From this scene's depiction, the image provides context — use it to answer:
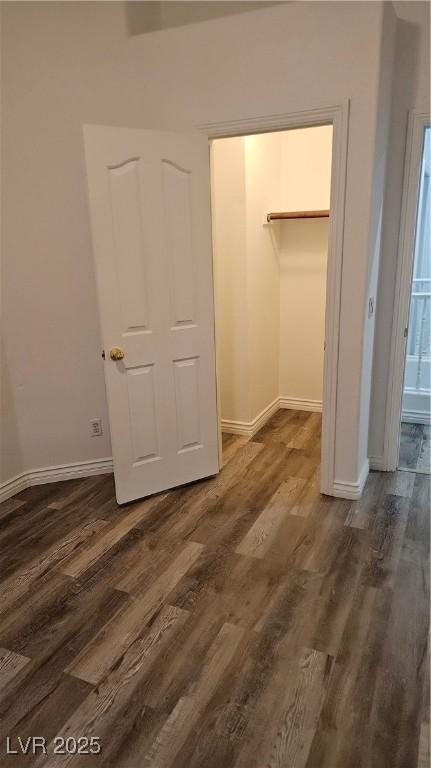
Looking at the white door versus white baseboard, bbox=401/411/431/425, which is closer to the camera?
the white door

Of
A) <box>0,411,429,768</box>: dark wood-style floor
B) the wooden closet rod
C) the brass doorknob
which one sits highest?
the wooden closet rod

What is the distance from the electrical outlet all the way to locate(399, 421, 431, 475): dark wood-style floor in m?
2.02

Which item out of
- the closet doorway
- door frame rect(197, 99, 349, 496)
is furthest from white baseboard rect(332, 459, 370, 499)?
the closet doorway

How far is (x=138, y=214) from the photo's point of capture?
7.94 feet

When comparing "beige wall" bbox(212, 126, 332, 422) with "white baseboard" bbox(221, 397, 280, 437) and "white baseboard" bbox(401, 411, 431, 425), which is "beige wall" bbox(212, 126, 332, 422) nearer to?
"white baseboard" bbox(221, 397, 280, 437)

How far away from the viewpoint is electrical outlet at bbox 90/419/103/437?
307 cm

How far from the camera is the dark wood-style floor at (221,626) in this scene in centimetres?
141

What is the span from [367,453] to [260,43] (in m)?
2.38

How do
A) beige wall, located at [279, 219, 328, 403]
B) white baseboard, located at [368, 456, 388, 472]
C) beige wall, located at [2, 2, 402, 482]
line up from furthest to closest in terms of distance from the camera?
beige wall, located at [279, 219, 328, 403]
white baseboard, located at [368, 456, 388, 472]
beige wall, located at [2, 2, 402, 482]

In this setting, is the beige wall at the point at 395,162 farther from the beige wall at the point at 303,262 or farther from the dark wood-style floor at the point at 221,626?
the beige wall at the point at 303,262

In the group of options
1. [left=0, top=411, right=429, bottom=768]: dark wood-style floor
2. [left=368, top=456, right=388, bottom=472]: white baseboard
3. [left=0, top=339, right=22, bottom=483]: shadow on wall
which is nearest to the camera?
[left=0, top=411, right=429, bottom=768]: dark wood-style floor

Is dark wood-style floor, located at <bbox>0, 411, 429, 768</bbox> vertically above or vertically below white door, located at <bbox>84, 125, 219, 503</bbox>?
below

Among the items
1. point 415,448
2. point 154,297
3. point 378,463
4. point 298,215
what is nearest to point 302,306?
point 298,215

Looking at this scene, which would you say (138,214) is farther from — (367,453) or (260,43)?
(367,453)
